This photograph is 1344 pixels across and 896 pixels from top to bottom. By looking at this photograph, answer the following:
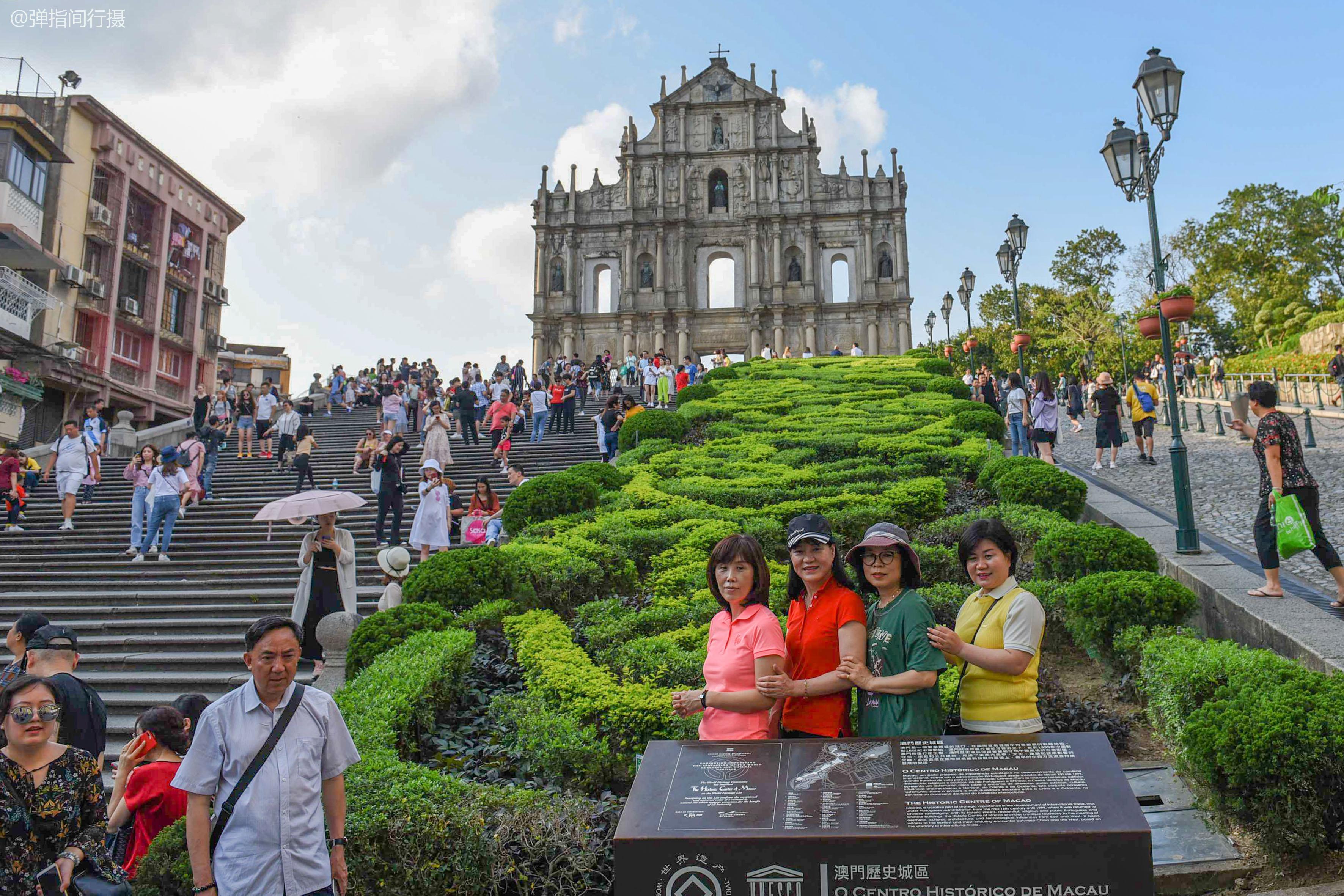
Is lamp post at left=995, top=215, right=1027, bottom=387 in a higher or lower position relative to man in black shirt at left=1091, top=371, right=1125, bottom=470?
higher

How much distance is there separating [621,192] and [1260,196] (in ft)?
92.4

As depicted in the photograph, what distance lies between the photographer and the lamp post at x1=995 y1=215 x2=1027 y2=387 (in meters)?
16.0

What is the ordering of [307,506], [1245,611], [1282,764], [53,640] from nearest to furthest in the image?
1. [1282,764]
2. [53,640]
3. [1245,611]
4. [307,506]

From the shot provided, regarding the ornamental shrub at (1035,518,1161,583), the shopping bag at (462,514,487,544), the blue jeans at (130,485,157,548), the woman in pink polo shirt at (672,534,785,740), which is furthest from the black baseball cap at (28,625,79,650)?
the blue jeans at (130,485,157,548)

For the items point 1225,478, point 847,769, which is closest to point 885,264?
point 1225,478

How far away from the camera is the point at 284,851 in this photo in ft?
11.5

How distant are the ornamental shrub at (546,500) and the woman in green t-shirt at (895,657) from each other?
22.7 ft

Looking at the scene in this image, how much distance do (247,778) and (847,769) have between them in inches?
85.4

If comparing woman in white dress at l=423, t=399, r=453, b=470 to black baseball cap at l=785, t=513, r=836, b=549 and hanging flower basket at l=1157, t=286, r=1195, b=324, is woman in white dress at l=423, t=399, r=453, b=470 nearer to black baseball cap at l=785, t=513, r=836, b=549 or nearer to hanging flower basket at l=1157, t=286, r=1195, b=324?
hanging flower basket at l=1157, t=286, r=1195, b=324

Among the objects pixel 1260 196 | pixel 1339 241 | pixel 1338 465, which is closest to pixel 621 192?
pixel 1260 196

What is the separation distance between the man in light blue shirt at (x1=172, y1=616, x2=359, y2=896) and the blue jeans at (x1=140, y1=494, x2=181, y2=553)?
342 inches

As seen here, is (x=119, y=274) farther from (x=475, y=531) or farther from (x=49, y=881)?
(x=49, y=881)

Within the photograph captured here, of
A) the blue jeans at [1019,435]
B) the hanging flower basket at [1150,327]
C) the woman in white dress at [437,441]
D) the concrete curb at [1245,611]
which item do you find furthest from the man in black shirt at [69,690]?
the blue jeans at [1019,435]

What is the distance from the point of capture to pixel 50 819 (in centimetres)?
348
